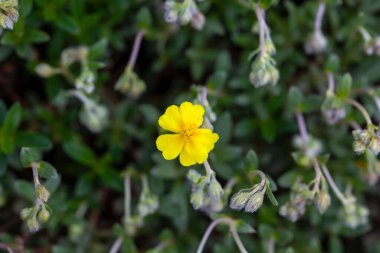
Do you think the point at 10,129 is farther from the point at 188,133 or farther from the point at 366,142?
the point at 366,142

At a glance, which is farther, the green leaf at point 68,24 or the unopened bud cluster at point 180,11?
the green leaf at point 68,24

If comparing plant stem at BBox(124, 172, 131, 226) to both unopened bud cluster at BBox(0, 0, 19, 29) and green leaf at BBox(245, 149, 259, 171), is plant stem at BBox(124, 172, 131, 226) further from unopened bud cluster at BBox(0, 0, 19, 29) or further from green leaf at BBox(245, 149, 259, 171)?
unopened bud cluster at BBox(0, 0, 19, 29)

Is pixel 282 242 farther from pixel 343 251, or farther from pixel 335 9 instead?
pixel 335 9

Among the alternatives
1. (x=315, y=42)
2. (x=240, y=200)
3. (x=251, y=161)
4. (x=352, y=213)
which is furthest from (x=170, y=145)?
(x=315, y=42)

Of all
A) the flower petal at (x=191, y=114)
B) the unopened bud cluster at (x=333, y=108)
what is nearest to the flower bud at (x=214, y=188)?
the flower petal at (x=191, y=114)

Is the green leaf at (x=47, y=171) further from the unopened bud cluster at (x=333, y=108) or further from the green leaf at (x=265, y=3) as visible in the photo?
the unopened bud cluster at (x=333, y=108)
